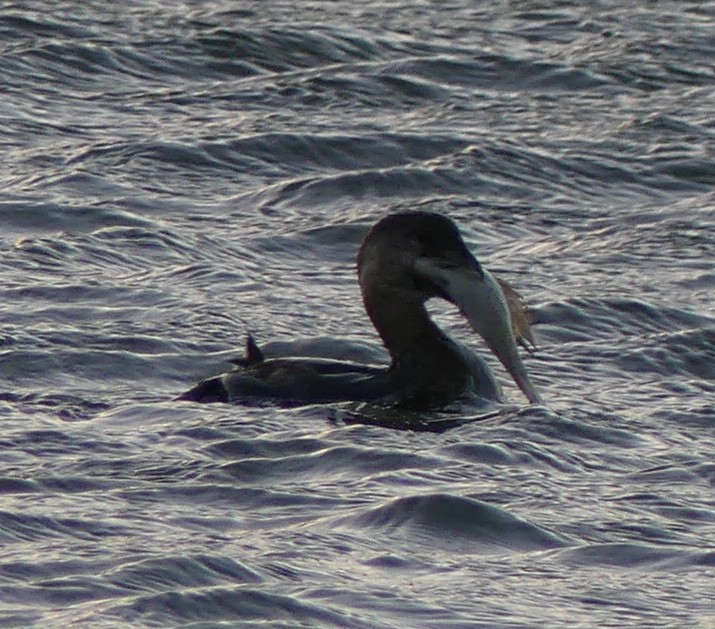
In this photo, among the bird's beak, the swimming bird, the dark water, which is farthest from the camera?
the bird's beak

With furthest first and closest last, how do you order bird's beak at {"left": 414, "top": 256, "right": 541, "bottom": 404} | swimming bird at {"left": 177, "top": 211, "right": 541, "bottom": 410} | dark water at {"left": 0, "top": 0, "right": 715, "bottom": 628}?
bird's beak at {"left": 414, "top": 256, "right": 541, "bottom": 404}
swimming bird at {"left": 177, "top": 211, "right": 541, "bottom": 410}
dark water at {"left": 0, "top": 0, "right": 715, "bottom": 628}

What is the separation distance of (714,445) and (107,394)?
6.87 ft

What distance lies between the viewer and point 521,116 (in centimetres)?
1348

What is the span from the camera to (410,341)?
8672 mm

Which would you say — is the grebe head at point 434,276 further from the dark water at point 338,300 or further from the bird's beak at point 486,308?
Result: the dark water at point 338,300

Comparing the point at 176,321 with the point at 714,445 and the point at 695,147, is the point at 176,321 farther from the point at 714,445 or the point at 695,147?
the point at 695,147

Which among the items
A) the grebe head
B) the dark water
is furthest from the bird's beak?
the dark water

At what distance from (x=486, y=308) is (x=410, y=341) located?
318mm

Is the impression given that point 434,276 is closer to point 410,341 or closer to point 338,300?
point 410,341

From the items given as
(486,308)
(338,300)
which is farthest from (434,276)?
(338,300)

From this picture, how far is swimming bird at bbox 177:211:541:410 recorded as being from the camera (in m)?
8.38

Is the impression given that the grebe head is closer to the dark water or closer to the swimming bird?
the swimming bird

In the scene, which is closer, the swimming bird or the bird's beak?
the swimming bird

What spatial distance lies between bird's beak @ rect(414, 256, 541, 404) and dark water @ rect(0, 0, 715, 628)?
0.53ft
